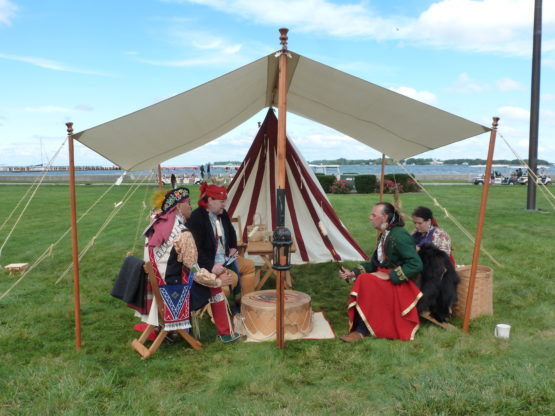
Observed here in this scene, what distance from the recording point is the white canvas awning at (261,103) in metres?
3.23

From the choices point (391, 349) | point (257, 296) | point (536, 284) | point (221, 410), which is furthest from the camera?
point (536, 284)

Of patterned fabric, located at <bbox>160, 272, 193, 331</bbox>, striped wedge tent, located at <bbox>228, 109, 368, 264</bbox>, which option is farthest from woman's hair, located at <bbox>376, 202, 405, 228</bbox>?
striped wedge tent, located at <bbox>228, 109, 368, 264</bbox>

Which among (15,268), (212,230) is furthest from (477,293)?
(15,268)

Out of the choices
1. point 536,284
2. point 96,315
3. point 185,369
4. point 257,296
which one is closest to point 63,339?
point 96,315

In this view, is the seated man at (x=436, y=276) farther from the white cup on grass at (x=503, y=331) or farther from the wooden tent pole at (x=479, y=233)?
the white cup on grass at (x=503, y=331)

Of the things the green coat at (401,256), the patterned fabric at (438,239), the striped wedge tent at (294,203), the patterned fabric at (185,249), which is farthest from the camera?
the striped wedge tent at (294,203)

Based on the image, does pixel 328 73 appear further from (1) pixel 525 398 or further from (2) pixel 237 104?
(1) pixel 525 398

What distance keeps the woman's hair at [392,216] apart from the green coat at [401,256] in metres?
0.03

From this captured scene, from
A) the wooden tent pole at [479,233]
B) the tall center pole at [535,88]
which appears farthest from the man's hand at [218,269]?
the tall center pole at [535,88]

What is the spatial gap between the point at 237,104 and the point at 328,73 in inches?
41.3

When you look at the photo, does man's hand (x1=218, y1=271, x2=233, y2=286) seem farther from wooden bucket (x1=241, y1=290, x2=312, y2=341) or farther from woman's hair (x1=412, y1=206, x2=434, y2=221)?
woman's hair (x1=412, y1=206, x2=434, y2=221)

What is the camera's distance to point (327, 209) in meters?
5.85

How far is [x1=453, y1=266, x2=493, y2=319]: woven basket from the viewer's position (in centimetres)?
371

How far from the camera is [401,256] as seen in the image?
3344mm
